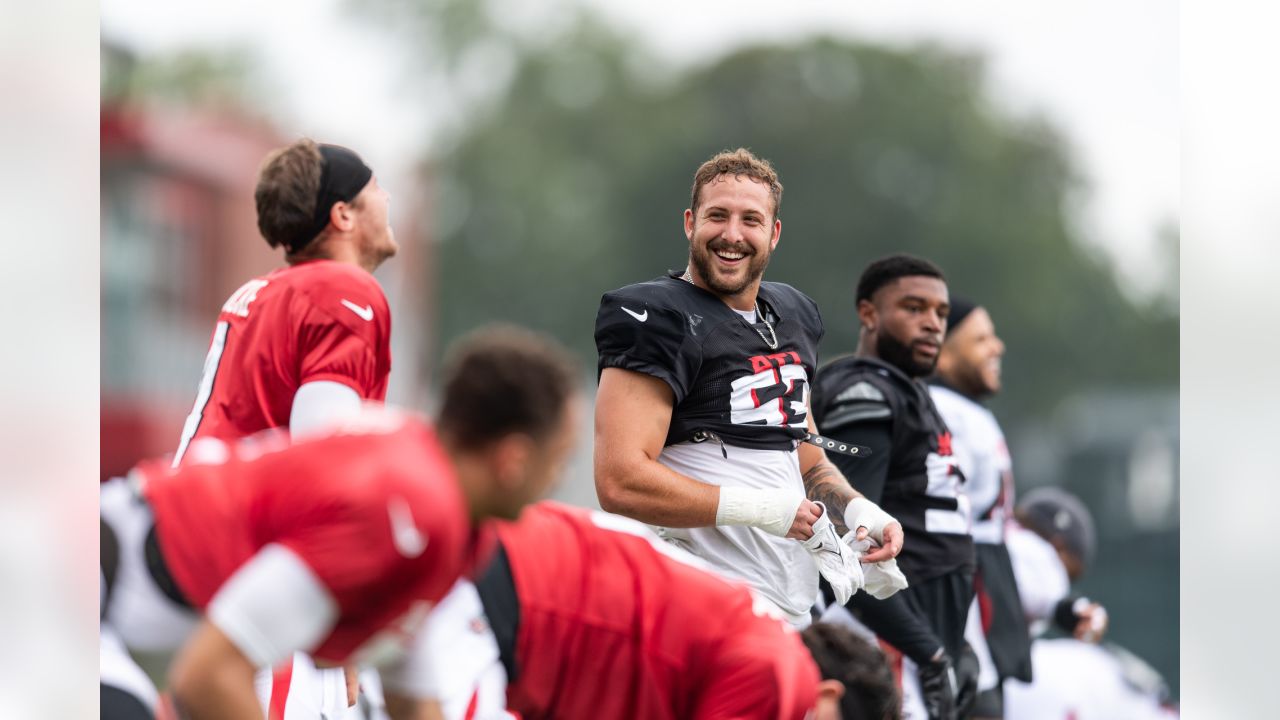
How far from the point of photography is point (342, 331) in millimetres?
4680

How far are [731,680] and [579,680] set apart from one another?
35 centimetres

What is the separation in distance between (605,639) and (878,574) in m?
1.78

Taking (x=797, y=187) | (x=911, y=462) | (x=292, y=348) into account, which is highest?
(x=797, y=187)

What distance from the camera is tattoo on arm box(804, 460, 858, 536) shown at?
17.0ft

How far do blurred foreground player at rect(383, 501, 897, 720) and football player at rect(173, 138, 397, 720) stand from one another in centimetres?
99

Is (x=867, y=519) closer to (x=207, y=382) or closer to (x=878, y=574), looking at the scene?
(x=878, y=574)

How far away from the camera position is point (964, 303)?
23.8 feet

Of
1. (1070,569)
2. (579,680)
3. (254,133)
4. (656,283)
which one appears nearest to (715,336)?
(656,283)

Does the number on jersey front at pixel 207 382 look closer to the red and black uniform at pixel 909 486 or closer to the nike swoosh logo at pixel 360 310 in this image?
the nike swoosh logo at pixel 360 310

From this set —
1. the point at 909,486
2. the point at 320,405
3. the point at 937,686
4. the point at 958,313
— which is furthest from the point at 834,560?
the point at 958,313

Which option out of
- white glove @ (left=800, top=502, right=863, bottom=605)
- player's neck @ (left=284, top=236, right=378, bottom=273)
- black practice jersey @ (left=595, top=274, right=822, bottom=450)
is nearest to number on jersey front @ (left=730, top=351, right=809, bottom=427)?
black practice jersey @ (left=595, top=274, right=822, bottom=450)
